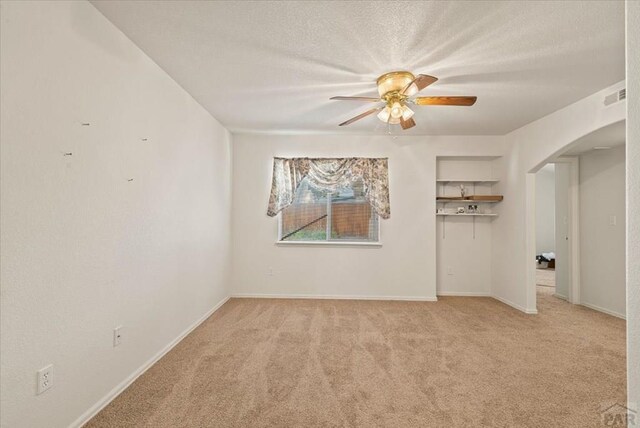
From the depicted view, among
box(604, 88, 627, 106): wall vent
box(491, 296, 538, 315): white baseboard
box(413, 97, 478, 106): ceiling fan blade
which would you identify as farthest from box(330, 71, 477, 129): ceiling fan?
box(491, 296, 538, 315): white baseboard

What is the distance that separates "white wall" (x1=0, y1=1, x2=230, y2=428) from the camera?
138 centimetres

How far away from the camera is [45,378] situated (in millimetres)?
1515

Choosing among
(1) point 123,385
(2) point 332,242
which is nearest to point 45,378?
(1) point 123,385

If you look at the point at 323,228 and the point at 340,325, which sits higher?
the point at 323,228

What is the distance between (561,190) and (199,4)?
551cm

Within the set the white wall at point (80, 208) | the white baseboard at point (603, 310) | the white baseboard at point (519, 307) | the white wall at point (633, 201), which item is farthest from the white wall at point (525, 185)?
the white wall at point (80, 208)

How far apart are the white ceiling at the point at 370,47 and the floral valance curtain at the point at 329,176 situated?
133 centimetres

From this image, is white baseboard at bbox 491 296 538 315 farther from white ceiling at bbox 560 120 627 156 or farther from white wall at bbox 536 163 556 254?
white wall at bbox 536 163 556 254

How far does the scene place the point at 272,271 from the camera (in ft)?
15.3

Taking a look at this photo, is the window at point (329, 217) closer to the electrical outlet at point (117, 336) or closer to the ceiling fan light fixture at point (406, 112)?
the ceiling fan light fixture at point (406, 112)

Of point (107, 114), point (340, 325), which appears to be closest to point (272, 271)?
point (340, 325)

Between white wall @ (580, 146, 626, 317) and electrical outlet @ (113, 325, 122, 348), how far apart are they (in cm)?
544

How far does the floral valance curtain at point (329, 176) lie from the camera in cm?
462

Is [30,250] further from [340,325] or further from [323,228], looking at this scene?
[323,228]
